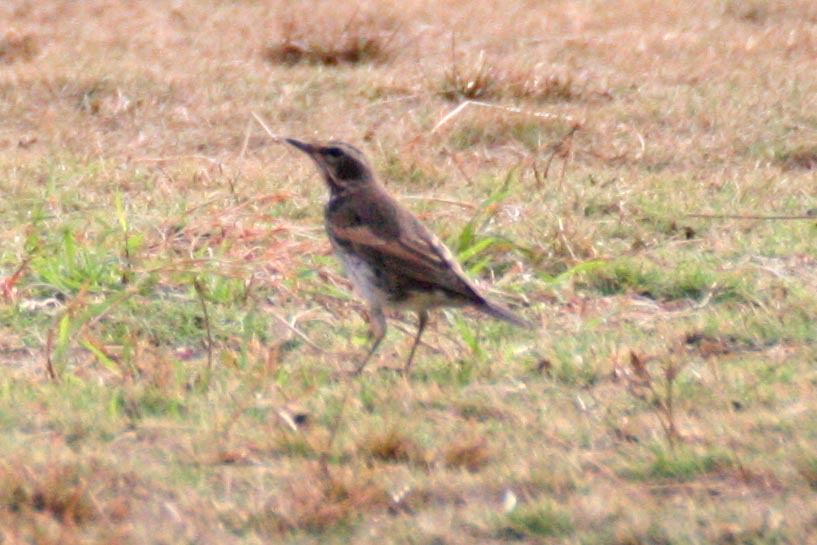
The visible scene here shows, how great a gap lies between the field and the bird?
0.75ft

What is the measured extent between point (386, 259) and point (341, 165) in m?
0.73

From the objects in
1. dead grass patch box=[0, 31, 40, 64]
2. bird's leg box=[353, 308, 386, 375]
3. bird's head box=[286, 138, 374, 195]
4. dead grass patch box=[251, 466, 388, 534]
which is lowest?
dead grass patch box=[0, 31, 40, 64]

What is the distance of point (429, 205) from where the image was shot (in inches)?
292

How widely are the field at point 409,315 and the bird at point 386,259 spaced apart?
0.75ft

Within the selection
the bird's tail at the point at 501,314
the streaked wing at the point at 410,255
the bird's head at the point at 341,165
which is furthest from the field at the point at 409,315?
the bird's head at the point at 341,165

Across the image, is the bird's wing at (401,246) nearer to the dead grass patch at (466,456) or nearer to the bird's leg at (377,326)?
the bird's leg at (377,326)

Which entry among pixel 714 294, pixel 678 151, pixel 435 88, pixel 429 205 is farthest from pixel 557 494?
pixel 435 88

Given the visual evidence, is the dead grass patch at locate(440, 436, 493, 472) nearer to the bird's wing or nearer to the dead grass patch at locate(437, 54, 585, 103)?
the bird's wing

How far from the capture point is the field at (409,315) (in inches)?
151

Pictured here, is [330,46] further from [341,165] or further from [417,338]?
[417,338]

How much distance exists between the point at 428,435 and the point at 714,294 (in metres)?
2.30

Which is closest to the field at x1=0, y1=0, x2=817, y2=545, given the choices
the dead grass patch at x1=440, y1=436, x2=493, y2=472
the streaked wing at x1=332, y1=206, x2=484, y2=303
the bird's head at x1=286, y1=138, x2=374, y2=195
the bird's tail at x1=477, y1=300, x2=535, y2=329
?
the dead grass patch at x1=440, y1=436, x2=493, y2=472

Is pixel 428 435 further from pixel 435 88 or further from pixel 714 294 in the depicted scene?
pixel 435 88

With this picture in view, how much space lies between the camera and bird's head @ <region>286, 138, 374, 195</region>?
578cm
